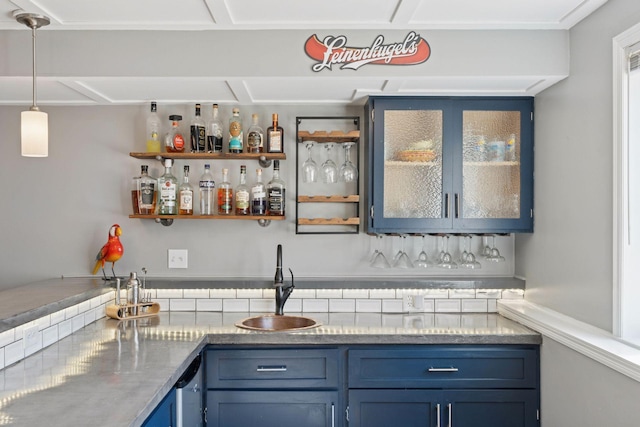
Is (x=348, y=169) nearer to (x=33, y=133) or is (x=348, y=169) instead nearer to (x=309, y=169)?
(x=309, y=169)

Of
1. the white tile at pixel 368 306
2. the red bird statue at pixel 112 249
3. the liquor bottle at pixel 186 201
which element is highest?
the liquor bottle at pixel 186 201

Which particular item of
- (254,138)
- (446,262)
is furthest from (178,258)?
(446,262)

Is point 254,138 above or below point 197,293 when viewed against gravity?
above

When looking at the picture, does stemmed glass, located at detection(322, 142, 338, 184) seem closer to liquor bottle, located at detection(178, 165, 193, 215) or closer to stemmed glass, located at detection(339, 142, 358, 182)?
stemmed glass, located at detection(339, 142, 358, 182)

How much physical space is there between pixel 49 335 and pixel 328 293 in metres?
1.41

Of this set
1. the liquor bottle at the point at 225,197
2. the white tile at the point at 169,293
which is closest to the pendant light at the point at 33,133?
the liquor bottle at the point at 225,197

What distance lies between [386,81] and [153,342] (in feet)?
5.28

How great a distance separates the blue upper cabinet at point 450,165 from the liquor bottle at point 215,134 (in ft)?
2.77

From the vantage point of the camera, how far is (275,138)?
284 cm

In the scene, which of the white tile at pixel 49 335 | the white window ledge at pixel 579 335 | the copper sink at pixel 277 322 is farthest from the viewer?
the copper sink at pixel 277 322

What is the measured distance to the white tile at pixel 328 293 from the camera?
291 centimetres

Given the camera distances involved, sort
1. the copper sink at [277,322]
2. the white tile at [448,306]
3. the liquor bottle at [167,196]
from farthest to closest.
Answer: the white tile at [448,306] → the liquor bottle at [167,196] → the copper sink at [277,322]

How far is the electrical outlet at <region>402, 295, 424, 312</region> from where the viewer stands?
114 inches

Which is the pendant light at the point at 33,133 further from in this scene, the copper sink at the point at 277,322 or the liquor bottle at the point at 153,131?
the copper sink at the point at 277,322
